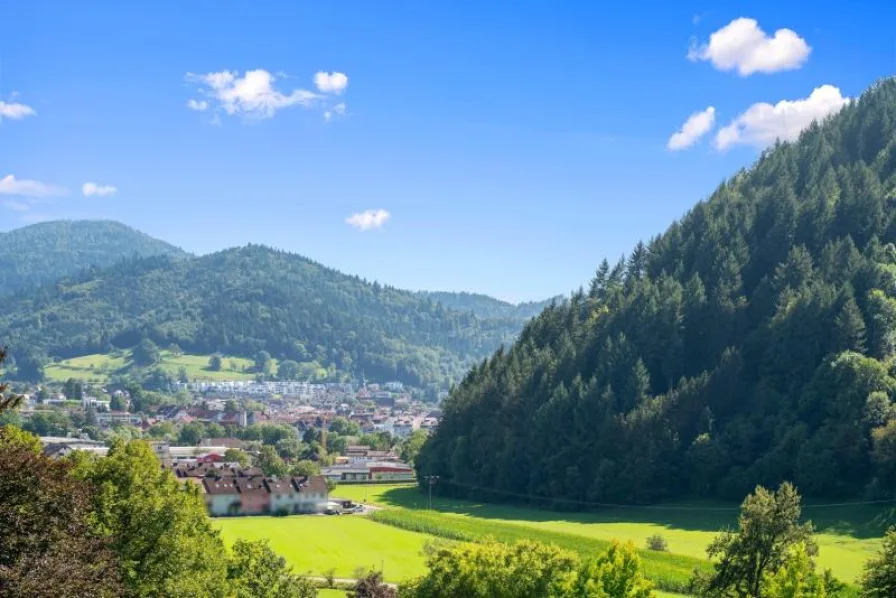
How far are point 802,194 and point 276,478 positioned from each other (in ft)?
222

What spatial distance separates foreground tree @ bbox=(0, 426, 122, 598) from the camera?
19556mm

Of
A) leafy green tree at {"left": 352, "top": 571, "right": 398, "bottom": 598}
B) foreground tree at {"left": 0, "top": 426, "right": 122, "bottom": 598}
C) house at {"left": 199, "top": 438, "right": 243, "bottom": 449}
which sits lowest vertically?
house at {"left": 199, "top": 438, "right": 243, "bottom": 449}

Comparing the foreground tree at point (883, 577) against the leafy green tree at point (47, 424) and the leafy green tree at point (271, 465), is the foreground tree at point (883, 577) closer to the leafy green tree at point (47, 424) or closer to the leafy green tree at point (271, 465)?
the leafy green tree at point (271, 465)

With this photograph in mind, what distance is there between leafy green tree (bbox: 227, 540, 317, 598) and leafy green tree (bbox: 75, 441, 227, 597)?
→ 0.71 m

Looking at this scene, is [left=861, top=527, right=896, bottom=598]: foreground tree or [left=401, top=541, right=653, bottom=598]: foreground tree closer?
[left=861, top=527, right=896, bottom=598]: foreground tree

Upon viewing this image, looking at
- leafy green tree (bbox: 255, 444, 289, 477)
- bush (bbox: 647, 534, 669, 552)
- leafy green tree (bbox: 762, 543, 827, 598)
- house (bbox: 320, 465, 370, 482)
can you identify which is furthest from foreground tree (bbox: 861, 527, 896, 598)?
house (bbox: 320, 465, 370, 482)

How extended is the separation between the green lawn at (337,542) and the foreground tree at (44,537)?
2793cm

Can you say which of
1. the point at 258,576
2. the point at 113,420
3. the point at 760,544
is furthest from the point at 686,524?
the point at 113,420

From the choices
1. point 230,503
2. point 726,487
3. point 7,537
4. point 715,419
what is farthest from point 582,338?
point 7,537

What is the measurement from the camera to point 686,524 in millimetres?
69438

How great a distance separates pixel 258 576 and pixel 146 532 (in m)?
4.82

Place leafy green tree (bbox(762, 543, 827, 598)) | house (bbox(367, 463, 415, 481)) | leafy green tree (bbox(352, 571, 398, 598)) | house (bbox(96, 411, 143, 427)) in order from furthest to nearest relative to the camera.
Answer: house (bbox(96, 411, 143, 427)), house (bbox(367, 463, 415, 481)), leafy green tree (bbox(352, 571, 398, 598)), leafy green tree (bbox(762, 543, 827, 598))

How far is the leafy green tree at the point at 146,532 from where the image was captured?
29.5 m

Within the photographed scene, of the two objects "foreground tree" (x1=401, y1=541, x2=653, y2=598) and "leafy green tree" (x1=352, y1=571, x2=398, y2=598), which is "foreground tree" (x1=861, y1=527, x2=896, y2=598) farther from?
"leafy green tree" (x1=352, y1=571, x2=398, y2=598)
